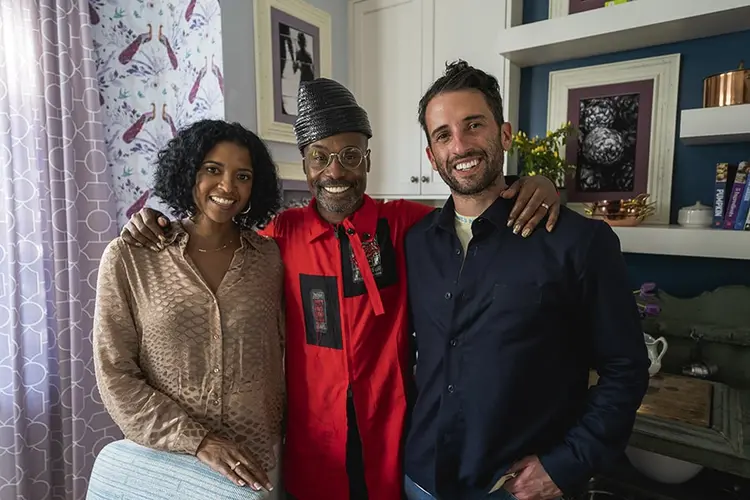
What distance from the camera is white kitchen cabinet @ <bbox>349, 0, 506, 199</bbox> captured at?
7.48ft

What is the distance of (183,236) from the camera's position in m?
1.20

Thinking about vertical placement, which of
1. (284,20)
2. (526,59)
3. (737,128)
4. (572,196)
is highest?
(284,20)

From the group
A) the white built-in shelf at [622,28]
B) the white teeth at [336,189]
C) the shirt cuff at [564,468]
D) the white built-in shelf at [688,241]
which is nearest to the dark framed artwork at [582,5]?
the white built-in shelf at [622,28]

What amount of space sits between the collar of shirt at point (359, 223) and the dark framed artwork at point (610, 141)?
4.47ft

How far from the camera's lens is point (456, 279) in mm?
1030

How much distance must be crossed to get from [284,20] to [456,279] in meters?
1.72

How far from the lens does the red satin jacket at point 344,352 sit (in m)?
1.15

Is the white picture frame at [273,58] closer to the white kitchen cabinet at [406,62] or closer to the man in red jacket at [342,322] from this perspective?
the white kitchen cabinet at [406,62]

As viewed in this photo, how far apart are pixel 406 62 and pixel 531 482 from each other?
2.13 meters

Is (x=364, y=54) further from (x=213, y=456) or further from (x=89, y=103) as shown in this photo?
(x=213, y=456)

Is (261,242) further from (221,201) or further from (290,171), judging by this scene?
(290,171)

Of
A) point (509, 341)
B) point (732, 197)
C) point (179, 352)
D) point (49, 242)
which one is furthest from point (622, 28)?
point (49, 242)

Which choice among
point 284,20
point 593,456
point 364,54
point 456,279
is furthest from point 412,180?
point 593,456

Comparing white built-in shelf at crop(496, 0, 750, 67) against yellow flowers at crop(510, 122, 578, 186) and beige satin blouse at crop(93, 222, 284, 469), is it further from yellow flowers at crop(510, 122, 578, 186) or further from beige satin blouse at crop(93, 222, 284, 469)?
beige satin blouse at crop(93, 222, 284, 469)
